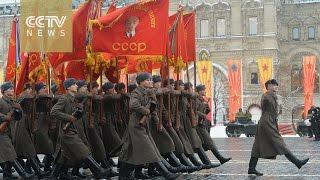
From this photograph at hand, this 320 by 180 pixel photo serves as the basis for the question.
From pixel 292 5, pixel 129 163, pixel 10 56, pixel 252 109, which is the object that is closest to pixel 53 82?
pixel 10 56

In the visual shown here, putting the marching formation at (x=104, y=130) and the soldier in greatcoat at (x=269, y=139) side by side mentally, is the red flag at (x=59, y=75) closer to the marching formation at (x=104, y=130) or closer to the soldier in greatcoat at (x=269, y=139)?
the marching formation at (x=104, y=130)

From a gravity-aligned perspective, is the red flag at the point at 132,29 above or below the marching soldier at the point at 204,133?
above

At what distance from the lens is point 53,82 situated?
45.5 ft

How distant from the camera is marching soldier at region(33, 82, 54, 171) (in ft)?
37.6

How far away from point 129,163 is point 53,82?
16.1 feet

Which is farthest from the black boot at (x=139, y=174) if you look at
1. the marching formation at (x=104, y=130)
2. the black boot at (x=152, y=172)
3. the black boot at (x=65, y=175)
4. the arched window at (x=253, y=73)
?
the arched window at (x=253, y=73)

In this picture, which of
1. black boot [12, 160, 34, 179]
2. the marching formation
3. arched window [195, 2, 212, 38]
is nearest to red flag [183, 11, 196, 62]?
the marching formation

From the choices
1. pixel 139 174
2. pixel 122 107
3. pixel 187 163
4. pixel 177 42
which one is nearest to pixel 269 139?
pixel 187 163

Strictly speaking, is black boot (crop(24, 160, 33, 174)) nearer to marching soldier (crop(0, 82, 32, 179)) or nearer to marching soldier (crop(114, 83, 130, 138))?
marching soldier (crop(0, 82, 32, 179))

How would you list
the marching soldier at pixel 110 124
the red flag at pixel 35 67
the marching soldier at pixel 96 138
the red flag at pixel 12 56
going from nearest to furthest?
the marching soldier at pixel 96 138 → the marching soldier at pixel 110 124 → the red flag at pixel 35 67 → the red flag at pixel 12 56

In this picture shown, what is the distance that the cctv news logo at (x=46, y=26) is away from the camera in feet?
37.8

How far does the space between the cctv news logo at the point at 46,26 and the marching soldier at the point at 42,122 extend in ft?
2.98

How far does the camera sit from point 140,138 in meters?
9.47

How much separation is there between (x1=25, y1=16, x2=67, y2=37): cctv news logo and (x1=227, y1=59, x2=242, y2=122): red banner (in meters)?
31.1
